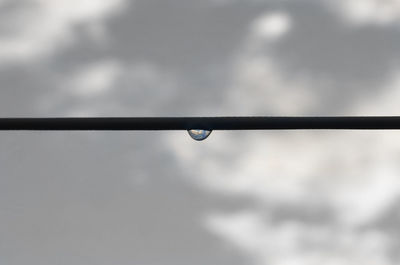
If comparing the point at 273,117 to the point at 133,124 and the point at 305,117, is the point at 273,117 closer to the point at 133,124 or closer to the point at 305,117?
the point at 305,117

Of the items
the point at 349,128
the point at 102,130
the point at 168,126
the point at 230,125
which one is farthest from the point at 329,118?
the point at 102,130

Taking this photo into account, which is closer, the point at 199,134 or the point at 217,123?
the point at 217,123

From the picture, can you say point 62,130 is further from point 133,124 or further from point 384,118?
point 384,118

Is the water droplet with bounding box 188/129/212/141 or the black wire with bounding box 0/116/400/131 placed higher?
the black wire with bounding box 0/116/400/131

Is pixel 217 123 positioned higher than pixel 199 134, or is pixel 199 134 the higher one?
pixel 217 123
